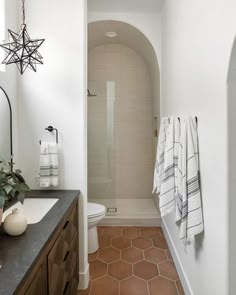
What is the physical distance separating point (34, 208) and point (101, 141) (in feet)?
7.79

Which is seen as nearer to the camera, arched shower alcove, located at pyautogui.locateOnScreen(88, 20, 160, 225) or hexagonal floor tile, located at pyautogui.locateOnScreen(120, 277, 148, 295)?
hexagonal floor tile, located at pyautogui.locateOnScreen(120, 277, 148, 295)

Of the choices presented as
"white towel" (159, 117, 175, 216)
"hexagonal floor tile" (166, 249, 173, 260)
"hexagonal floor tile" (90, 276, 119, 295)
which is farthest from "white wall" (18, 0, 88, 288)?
"hexagonal floor tile" (166, 249, 173, 260)

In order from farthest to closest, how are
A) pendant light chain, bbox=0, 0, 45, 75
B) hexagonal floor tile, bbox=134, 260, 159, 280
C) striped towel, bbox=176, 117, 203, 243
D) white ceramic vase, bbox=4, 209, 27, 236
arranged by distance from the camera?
hexagonal floor tile, bbox=134, 260, 159, 280, pendant light chain, bbox=0, 0, 45, 75, striped towel, bbox=176, 117, 203, 243, white ceramic vase, bbox=4, 209, 27, 236

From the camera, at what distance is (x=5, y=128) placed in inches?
72.0

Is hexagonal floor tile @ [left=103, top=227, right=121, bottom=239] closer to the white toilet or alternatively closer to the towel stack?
the white toilet

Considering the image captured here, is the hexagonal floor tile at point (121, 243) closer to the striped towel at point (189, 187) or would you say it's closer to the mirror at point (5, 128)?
the striped towel at point (189, 187)

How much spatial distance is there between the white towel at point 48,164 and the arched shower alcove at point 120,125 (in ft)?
6.45

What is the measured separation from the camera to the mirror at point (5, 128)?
5.81 feet

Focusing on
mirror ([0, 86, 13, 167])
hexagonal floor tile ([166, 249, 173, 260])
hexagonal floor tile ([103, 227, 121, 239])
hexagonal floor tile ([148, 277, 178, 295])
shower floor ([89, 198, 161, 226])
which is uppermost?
mirror ([0, 86, 13, 167])

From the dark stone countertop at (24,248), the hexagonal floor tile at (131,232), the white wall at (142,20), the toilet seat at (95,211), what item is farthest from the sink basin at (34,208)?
the white wall at (142,20)

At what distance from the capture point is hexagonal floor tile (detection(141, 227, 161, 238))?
115 inches

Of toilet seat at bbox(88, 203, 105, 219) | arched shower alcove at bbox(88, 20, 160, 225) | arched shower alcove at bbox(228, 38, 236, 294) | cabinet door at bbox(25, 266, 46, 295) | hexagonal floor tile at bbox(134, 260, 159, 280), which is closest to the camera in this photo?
cabinet door at bbox(25, 266, 46, 295)

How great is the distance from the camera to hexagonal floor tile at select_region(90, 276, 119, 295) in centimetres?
192

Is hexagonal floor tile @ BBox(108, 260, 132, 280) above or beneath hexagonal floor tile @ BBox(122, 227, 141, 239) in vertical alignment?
beneath
